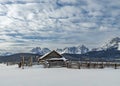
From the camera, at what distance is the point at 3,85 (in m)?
19.7

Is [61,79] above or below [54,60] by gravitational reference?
below

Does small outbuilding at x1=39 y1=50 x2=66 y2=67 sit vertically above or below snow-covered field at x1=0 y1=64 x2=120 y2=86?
above

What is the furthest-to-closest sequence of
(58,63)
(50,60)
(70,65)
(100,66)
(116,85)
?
(50,60), (58,63), (70,65), (100,66), (116,85)

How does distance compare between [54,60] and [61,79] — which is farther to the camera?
[54,60]

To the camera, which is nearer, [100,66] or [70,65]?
[100,66]

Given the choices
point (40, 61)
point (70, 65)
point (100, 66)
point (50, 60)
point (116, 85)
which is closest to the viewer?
point (116, 85)

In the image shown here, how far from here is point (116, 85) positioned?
744 inches

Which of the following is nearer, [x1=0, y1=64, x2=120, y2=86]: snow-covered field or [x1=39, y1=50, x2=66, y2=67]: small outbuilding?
[x1=0, y1=64, x2=120, y2=86]: snow-covered field

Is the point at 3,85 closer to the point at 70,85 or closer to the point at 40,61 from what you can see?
the point at 70,85

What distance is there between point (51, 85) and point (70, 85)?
131cm

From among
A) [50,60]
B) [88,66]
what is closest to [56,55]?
[50,60]

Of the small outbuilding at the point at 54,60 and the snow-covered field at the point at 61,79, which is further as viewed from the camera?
the small outbuilding at the point at 54,60

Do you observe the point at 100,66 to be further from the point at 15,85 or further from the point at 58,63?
the point at 15,85

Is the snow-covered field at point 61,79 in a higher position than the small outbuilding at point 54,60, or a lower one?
lower
